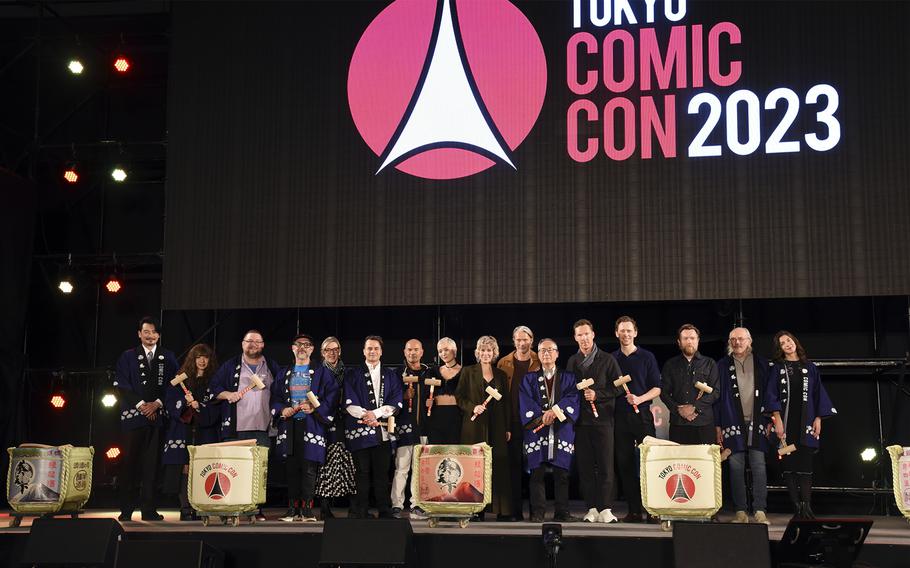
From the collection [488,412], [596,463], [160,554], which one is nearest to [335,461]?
[488,412]

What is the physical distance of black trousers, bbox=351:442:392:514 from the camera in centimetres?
596

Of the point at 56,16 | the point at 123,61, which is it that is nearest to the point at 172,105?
the point at 123,61

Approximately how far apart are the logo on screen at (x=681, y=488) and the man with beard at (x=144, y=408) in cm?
319

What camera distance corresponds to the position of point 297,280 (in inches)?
287

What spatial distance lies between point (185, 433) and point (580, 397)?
102 inches

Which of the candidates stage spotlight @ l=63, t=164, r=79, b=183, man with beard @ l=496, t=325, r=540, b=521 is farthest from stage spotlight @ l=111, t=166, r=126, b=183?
man with beard @ l=496, t=325, r=540, b=521

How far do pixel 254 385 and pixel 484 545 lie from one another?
2033 millimetres

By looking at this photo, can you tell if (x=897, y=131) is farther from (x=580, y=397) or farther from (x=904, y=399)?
(x=580, y=397)

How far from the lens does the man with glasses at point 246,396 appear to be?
20.3ft

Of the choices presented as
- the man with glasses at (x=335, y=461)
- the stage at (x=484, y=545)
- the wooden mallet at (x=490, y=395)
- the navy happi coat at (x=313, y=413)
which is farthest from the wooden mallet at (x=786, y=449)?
the navy happi coat at (x=313, y=413)

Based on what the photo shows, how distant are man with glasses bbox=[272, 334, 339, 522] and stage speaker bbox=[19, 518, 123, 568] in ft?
4.83

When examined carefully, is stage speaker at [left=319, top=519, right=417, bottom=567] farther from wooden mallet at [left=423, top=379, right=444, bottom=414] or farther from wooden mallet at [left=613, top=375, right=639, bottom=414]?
wooden mallet at [left=613, top=375, right=639, bottom=414]

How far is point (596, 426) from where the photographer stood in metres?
5.83

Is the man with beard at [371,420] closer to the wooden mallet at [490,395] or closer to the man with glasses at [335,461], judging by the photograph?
the man with glasses at [335,461]
